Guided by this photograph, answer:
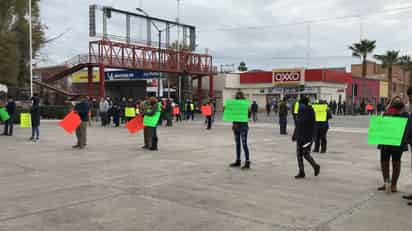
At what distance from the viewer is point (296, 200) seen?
6.58 metres

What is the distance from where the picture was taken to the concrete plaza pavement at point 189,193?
5.38 m

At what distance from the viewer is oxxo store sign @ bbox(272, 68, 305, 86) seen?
48375 mm

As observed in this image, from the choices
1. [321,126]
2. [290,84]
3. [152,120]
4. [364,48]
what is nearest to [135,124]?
[152,120]

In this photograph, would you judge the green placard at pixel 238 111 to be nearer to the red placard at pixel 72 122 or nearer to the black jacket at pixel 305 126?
the black jacket at pixel 305 126

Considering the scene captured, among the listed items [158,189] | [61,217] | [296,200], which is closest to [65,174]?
[158,189]

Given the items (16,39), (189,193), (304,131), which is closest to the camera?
(189,193)

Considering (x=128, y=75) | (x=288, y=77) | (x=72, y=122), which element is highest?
(x=128, y=75)

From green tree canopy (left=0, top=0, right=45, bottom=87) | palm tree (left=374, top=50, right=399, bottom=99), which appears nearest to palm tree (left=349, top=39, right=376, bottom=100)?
palm tree (left=374, top=50, right=399, bottom=99)

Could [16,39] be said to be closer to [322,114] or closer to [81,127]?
[81,127]

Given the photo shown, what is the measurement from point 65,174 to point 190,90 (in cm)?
4644

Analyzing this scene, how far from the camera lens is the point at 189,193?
23.0 ft

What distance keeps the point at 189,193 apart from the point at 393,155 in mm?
3622

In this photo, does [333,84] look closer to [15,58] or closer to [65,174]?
[15,58]

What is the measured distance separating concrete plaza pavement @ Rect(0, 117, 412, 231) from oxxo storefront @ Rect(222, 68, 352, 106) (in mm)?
36625
